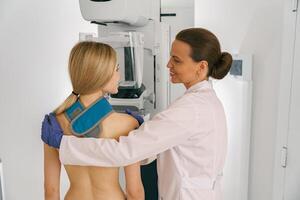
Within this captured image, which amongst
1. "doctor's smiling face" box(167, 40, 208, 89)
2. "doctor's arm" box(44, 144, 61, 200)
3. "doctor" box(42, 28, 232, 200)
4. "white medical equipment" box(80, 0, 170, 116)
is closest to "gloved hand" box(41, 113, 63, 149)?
"doctor" box(42, 28, 232, 200)

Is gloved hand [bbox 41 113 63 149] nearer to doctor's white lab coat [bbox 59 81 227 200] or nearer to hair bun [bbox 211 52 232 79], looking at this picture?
doctor's white lab coat [bbox 59 81 227 200]

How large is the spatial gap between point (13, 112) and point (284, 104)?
1.51 metres

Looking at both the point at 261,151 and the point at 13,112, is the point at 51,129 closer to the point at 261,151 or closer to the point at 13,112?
the point at 13,112

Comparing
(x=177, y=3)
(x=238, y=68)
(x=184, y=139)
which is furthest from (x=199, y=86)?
(x=177, y=3)

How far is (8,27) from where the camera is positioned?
1683mm

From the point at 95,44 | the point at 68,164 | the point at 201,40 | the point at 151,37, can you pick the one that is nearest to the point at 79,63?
the point at 95,44

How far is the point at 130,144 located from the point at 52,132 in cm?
27

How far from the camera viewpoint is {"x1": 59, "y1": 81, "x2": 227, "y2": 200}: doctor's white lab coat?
3.16ft

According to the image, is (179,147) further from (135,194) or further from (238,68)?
(238,68)

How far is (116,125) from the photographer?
1036 mm

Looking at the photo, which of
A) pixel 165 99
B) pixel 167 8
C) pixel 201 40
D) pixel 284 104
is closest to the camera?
pixel 201 40

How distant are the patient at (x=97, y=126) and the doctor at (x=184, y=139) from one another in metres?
0.07

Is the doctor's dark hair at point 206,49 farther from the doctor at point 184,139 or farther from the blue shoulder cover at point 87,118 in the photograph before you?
the blue shoulder cover at point 87,118

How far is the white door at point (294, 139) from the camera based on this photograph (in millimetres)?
1347
